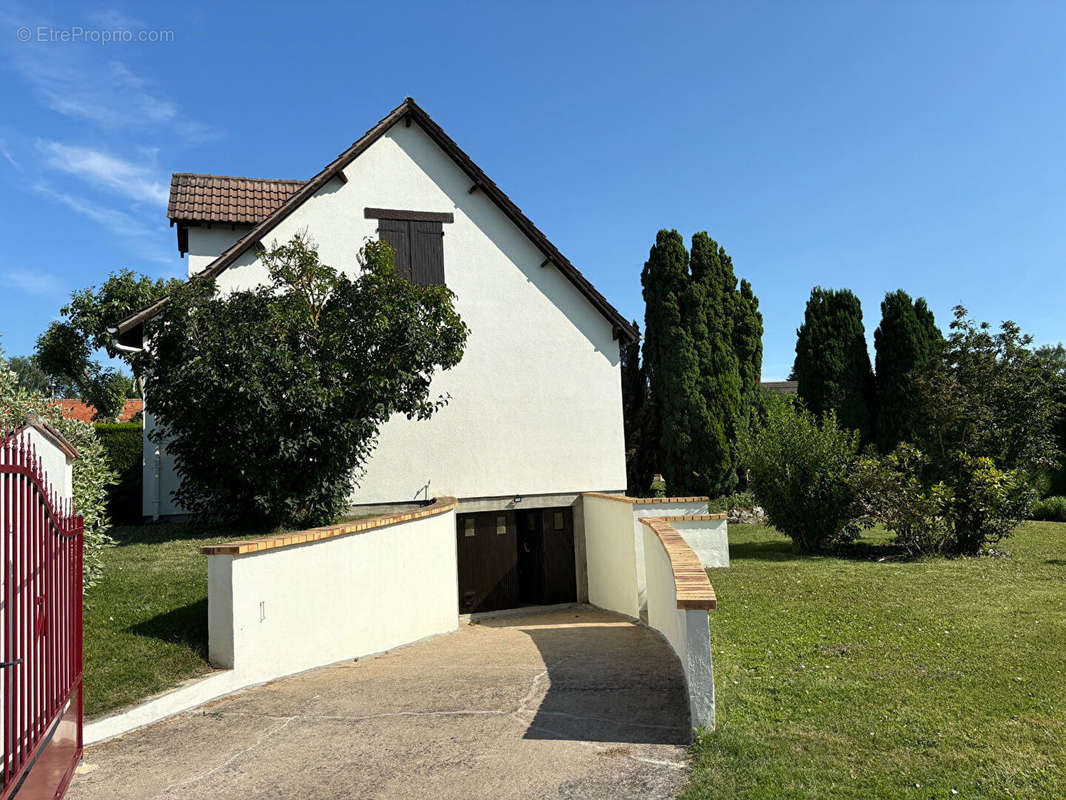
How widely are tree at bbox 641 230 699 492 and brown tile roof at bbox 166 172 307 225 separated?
12.1 m

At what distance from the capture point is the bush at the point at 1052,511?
24156mm

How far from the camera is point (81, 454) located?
8781mm

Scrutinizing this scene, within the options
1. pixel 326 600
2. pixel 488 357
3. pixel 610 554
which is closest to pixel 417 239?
pixel 488 357

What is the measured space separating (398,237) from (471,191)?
2058 millimetres

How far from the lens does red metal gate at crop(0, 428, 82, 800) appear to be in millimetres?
3633

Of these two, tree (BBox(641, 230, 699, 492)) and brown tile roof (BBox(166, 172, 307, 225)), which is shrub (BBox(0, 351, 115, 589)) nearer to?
brown tile roof (BBox(166, 172, 307, 225))

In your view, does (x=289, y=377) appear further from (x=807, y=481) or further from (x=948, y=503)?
(x=948, y=503)

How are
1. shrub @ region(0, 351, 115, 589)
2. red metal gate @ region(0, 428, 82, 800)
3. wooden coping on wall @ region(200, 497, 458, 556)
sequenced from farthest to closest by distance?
1. shrub @ region(0, 351, 115, 589)
2. wooden coping on wall @ region(200, 497, 458, 556)
3. red metal gate @ region(0, 428, 82, 800)

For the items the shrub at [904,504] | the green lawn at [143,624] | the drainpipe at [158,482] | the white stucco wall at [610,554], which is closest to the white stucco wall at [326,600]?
the green lawn at [143,624]

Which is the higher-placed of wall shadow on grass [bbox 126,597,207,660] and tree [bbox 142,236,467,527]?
tree [bbox 142,236,467,527]

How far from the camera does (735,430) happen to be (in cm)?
2300

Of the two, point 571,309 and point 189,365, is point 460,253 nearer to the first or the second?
point 571,309

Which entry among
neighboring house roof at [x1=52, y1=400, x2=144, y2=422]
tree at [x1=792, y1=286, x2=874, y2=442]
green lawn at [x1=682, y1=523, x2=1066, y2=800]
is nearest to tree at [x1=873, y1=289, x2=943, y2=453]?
tree at [x1=792, y1=286, x2=874, y2=442]

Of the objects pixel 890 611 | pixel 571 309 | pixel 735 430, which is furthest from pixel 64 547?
pixel 735 430
